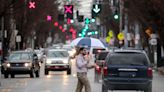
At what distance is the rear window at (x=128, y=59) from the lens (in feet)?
78.1

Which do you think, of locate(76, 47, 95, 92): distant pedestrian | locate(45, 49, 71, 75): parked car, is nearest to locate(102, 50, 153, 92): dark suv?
locate(76, 47, 95, 92): distant pedestrian

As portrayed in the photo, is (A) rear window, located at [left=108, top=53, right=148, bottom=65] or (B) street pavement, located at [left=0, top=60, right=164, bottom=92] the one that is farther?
(B) street pavement, located at [left=0, top=60, right=164, bottom=92]

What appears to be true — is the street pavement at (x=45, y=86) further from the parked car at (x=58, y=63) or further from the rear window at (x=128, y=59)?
the parked car at (x=58, y=63)

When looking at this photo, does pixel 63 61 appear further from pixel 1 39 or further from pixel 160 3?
pixel 1 39

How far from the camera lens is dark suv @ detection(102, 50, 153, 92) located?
2372 cm

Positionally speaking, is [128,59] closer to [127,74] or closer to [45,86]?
[127,74]

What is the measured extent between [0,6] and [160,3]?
1402 centimetres

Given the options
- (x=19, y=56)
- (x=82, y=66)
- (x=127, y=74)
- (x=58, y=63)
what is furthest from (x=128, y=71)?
(x=58, y=63)

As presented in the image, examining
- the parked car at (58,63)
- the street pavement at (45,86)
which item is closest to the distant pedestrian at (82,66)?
the street pavement at (45,86)

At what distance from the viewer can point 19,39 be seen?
246 feet

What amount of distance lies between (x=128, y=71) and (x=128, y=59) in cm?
44

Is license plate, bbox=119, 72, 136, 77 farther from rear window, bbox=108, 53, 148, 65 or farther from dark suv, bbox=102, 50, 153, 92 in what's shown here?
rear window, bbox=108, 53, 148, 65

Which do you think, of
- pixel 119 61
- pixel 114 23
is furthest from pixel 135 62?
pixel 114 23

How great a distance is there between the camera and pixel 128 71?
77.9 ft
